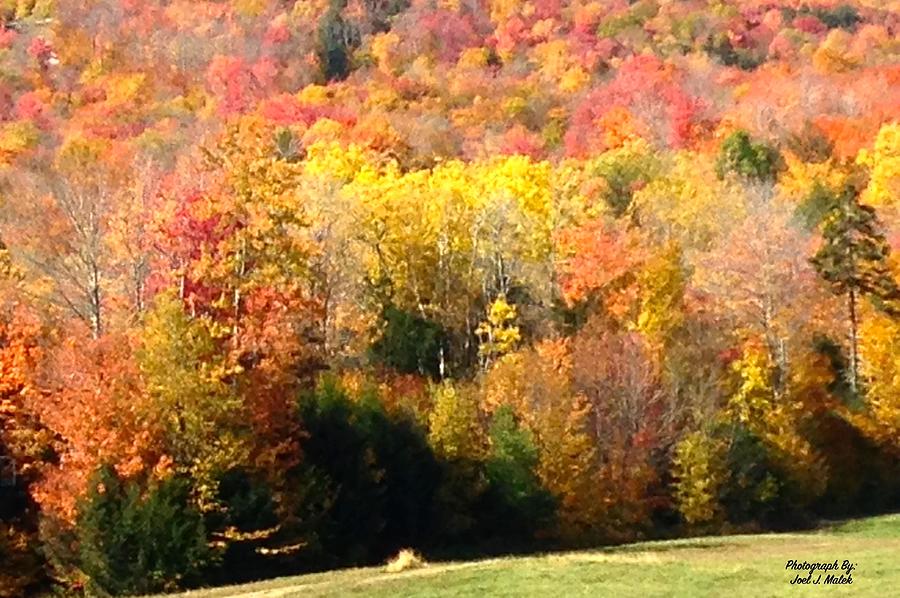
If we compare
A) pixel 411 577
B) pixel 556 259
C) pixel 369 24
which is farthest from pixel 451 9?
pixel 411 577

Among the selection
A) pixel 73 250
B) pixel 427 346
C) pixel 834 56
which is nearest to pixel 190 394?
pixel 73 250

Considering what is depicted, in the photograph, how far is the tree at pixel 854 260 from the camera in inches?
2795

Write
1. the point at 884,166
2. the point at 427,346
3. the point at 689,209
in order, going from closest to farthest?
1. the point at 427,346
2. the point at 689,209
3. the point at 884,166

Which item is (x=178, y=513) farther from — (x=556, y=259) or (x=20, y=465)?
(x=556, y=259)

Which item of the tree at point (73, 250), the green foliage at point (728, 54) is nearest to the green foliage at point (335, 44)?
the green foliage at point (728, 54)

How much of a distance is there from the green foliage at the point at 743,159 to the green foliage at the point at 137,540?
60.2 meters

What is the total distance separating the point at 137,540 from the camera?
131ft

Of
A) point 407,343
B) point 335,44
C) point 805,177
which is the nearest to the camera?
point 407,343

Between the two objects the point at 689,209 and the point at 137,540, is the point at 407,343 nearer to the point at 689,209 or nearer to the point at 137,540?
the point at 137,540

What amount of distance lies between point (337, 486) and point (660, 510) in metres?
19.7

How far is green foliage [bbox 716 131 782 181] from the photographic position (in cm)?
9238

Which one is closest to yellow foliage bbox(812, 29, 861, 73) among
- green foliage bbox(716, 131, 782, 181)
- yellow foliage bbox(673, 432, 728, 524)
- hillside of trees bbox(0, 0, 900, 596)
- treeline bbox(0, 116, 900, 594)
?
hillside of trees bbox(0, 0, 900, 596)

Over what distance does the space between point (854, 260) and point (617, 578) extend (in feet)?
150

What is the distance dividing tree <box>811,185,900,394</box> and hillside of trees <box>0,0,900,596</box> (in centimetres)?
18
